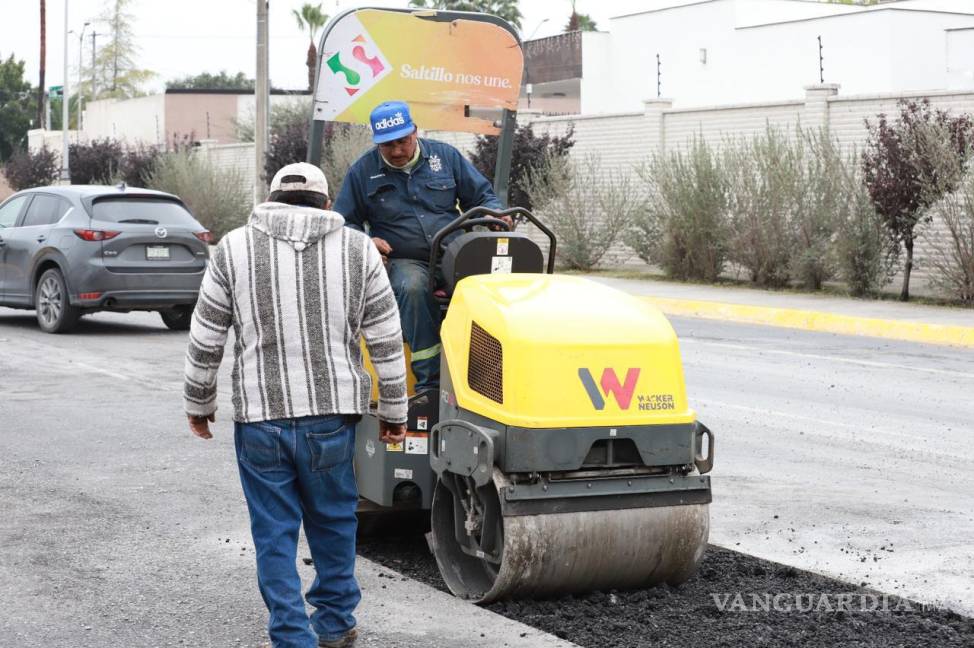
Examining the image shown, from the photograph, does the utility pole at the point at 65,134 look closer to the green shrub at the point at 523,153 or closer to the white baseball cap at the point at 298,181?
the green shrub at the point at 523,153

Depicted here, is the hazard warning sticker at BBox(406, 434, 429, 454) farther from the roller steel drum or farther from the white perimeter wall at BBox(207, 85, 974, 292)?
the white perimeter wall at BBox(207, 85, 974, 292)

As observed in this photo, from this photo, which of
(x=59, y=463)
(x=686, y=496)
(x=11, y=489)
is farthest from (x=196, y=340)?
(x=59, y=463)

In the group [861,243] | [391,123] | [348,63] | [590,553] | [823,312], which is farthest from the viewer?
[861,243]

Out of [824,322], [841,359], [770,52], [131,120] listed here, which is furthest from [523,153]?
[131,120]

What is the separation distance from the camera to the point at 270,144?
123ft

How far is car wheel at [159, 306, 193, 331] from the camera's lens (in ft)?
54.6

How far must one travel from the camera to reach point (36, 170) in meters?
55.4

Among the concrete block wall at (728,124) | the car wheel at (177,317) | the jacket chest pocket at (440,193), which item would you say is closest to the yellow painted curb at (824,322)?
the concrete block wall at (728,124)

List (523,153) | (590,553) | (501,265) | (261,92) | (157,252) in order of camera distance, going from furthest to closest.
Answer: (523,153) < (261,92) < (157,252) < (501,265) < (590,553)

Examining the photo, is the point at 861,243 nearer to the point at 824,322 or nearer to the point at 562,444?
the point at 824,322

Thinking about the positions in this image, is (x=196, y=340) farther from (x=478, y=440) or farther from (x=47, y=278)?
(x=47, y=278)

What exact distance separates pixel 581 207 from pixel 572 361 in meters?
21.9

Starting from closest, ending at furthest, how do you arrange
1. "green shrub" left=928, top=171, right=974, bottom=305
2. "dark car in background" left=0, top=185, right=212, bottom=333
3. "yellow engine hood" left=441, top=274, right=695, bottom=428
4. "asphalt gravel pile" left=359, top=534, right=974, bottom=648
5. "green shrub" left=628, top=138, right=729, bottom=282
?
1. "asphalt gravel pile" left=359, top=534, right=974, bottom=648
2. "yellow engine hood" left=441, top=274, right=695, bottom=428
3. "dark car in background" left=0, top=185, right=212, bottom=333
4. "green shrub" left=928, top=171, right=974, bottom=305
5. "green shrub" left=628, top=138, right=729, bottom=282

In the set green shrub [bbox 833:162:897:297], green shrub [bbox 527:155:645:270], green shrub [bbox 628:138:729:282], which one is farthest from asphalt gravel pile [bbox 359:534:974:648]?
green shrub [bbox 527:155:645:270]
